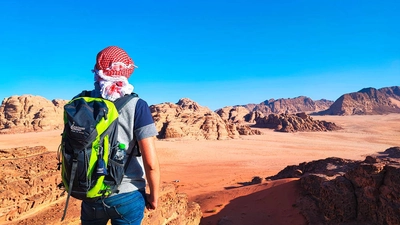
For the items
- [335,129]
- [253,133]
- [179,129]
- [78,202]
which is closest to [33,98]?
[179,129]

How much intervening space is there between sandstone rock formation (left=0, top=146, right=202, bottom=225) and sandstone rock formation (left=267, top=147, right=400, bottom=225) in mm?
2892

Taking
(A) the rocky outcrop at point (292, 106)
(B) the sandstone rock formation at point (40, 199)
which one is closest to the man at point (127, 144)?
(B) the sandstone rock formation at point (40, 199)

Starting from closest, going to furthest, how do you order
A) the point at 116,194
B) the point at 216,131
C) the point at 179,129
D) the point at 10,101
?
the point at 116,194
the point at 179,129
the point at 216,131
the point at 10,101

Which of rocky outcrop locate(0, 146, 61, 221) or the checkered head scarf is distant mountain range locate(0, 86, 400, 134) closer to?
rocky outcrop locate(0, 146, 61, 221)

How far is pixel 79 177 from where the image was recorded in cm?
168

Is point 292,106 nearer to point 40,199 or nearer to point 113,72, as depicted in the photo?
point 40,199

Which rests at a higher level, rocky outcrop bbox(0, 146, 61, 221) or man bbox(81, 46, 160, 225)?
man bbox(81, 46, 160, 225)

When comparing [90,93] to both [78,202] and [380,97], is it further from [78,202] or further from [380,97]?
[380,97]

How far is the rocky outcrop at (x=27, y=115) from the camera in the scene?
147ft

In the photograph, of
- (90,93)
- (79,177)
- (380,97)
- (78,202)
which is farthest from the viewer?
(380,97)

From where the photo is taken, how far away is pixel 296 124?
52.0 metres

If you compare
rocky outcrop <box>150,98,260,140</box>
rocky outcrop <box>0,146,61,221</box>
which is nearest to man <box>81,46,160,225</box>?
rocky outcrop <box>0,146,61,221</box>

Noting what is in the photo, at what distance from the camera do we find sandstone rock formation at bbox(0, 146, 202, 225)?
13.7 ft

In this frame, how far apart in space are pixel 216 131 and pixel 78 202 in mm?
29876
